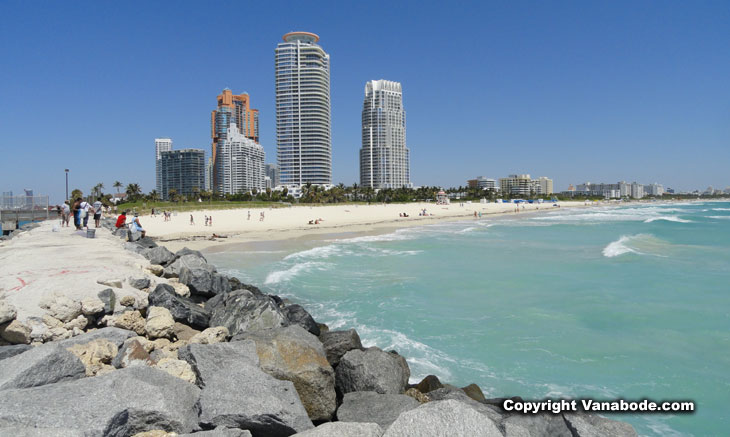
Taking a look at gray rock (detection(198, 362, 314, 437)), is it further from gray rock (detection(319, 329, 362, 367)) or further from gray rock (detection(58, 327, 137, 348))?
gray rock (detection(319, 329, 362, 367))

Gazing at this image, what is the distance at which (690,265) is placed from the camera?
19922 millimetres

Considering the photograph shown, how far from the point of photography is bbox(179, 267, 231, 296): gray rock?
10258 millimetres

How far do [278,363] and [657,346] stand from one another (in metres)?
9.13

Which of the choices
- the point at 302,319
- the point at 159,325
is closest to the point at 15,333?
the point at 159,325

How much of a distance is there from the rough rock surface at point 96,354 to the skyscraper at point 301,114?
136m

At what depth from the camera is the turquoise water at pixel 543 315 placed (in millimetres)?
7609

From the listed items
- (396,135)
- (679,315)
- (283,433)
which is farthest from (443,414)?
(396,135)

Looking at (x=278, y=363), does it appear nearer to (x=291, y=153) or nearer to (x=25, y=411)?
(x=25, y=411)

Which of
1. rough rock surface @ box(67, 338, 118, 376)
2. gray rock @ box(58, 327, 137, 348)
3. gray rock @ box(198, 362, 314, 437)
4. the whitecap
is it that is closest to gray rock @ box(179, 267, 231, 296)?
gray rock @ box(58, 327, 137, 348)

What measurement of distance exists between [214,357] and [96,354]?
5.09 feet

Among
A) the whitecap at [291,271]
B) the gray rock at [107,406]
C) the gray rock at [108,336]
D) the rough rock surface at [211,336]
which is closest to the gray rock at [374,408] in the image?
the gray rock at [107,406]

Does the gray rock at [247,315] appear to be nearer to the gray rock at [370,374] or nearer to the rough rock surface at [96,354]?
the gray rock at [370,374]

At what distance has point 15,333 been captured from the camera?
5699mm

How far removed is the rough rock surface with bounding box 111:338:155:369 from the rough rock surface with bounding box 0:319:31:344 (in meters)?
1.63
